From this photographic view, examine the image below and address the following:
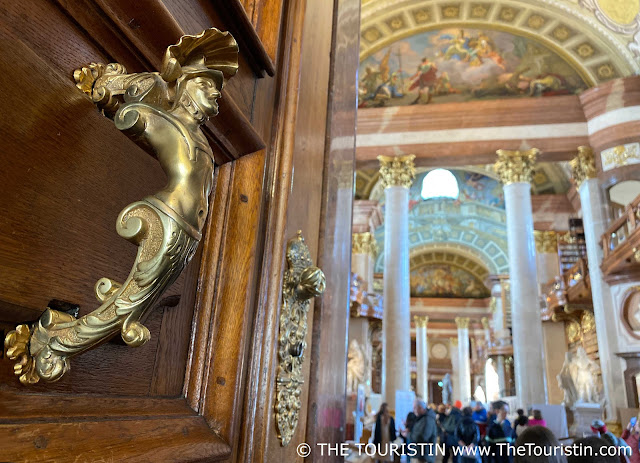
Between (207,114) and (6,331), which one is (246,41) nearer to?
(207,114)

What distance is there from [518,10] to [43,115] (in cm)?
1240

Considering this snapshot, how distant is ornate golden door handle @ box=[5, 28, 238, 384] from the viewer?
0.38 m

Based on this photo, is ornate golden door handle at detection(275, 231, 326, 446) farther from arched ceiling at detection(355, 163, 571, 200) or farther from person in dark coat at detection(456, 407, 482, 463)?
arched ceiling at detection(355, 163, 571, 200)

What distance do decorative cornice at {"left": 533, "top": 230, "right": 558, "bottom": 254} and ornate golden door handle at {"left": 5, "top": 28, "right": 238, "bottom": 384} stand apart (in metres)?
16.5

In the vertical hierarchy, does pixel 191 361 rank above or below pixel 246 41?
below

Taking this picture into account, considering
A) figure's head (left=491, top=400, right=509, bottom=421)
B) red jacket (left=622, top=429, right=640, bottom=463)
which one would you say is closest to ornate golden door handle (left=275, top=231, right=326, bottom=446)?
red jacket (left=622, top=429, right=640, bottom=463)

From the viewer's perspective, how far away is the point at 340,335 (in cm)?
115

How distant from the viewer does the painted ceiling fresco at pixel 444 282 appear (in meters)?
26.0

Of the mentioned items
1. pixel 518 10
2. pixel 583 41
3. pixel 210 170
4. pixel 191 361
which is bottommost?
pixel 191 361

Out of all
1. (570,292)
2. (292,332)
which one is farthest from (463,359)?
(292,332)

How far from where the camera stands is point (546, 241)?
15492 mm

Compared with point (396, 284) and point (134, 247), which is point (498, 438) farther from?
point (134, 247)

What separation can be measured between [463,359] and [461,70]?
17.4 metres

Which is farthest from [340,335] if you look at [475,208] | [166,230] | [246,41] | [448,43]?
[475,208]
